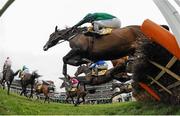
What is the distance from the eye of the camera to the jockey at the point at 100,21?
11766 mm

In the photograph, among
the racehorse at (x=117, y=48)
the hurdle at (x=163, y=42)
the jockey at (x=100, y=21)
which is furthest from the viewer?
the jockey at (x=100, y=21)

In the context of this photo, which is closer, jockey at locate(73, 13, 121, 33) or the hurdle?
the hurdle

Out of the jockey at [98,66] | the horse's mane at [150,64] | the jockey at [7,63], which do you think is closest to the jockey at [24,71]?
the jockey at [7,63]

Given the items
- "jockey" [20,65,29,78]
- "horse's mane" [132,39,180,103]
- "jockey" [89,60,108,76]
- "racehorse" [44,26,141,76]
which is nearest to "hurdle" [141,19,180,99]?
"horse's mane" [132,39,180,103]

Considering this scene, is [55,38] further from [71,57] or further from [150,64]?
[150,64]

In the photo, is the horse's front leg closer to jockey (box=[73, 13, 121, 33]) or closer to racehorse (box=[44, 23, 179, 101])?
racehorse (box=[44, 23, 179, 101])

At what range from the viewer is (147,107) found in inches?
472

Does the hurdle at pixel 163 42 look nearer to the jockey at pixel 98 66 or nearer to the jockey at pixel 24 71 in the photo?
the jockey at pixel 98 66

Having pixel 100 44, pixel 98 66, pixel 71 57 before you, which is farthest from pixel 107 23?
pixel 98 66

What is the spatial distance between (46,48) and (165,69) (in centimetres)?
479

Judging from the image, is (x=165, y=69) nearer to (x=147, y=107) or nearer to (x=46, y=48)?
(x=147, y=107)

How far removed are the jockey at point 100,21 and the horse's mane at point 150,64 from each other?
1.60 m

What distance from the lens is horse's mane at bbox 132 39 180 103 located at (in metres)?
10.1

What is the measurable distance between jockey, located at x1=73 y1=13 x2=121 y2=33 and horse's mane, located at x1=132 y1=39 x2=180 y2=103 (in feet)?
5.26
